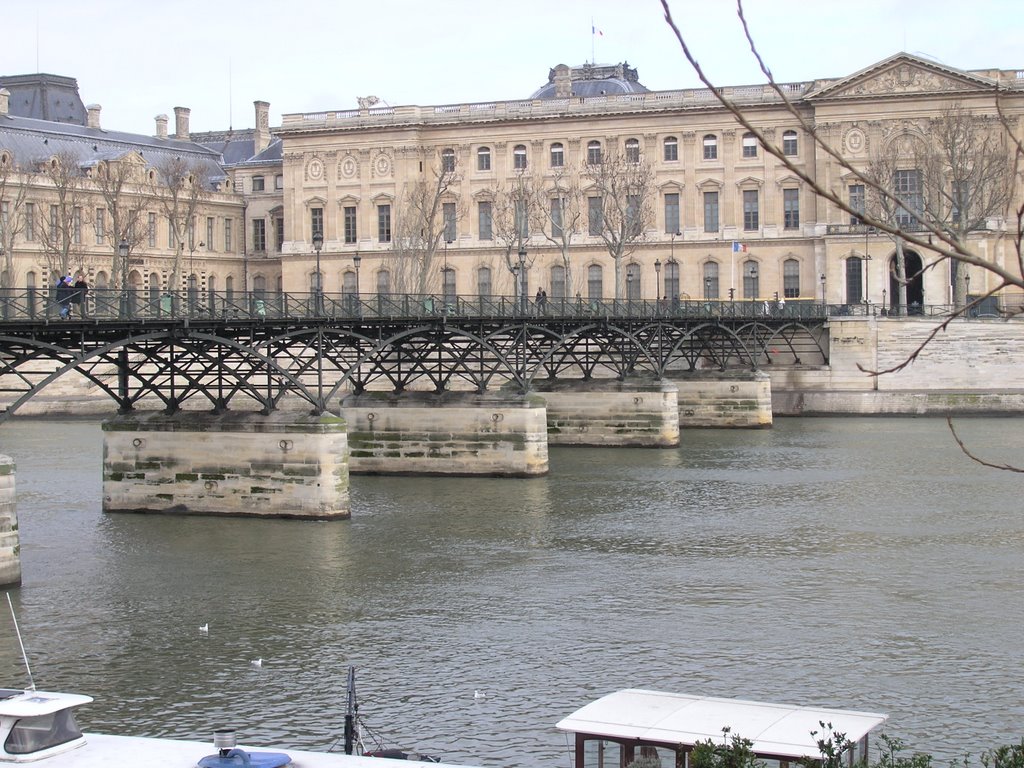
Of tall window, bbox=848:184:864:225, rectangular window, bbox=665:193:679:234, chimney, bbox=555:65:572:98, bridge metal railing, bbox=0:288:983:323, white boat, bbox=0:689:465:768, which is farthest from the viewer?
chimney, bbox=555:65:572:98

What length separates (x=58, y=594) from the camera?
96.3 ft

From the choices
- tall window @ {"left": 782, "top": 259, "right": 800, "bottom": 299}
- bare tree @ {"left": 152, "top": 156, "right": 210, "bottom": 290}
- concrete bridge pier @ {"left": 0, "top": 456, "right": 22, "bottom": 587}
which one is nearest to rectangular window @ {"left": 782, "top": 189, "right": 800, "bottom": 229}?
tall window @ {"left": 782, "top": 259, "right": 800, "bottom": 299}

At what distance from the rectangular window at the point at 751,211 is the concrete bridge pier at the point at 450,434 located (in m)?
59.4

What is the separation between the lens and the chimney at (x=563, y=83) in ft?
386

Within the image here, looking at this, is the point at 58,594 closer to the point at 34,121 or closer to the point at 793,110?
the point at 793,110

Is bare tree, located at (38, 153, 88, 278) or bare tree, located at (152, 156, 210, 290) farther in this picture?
bare tree, located at (152, 156, 210, 290)

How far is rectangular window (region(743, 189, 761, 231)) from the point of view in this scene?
107 meters

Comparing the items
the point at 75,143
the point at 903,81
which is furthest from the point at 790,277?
the point at 75,143

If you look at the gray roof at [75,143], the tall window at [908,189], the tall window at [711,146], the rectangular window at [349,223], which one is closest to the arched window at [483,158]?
the rectangular window at [349,223]

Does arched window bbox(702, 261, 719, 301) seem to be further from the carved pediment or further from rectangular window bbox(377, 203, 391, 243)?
rectangular window bbox(377, 203, 391, 243)

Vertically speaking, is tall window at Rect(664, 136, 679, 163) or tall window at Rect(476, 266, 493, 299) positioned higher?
tall window at Rect(664, 136, 679, 163)

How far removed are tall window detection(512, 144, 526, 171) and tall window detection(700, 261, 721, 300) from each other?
583 inches

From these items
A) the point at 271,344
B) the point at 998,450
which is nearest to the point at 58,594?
the point at 271,344

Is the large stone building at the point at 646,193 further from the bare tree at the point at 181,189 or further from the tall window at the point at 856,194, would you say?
the bare tree at the point at 181,189
